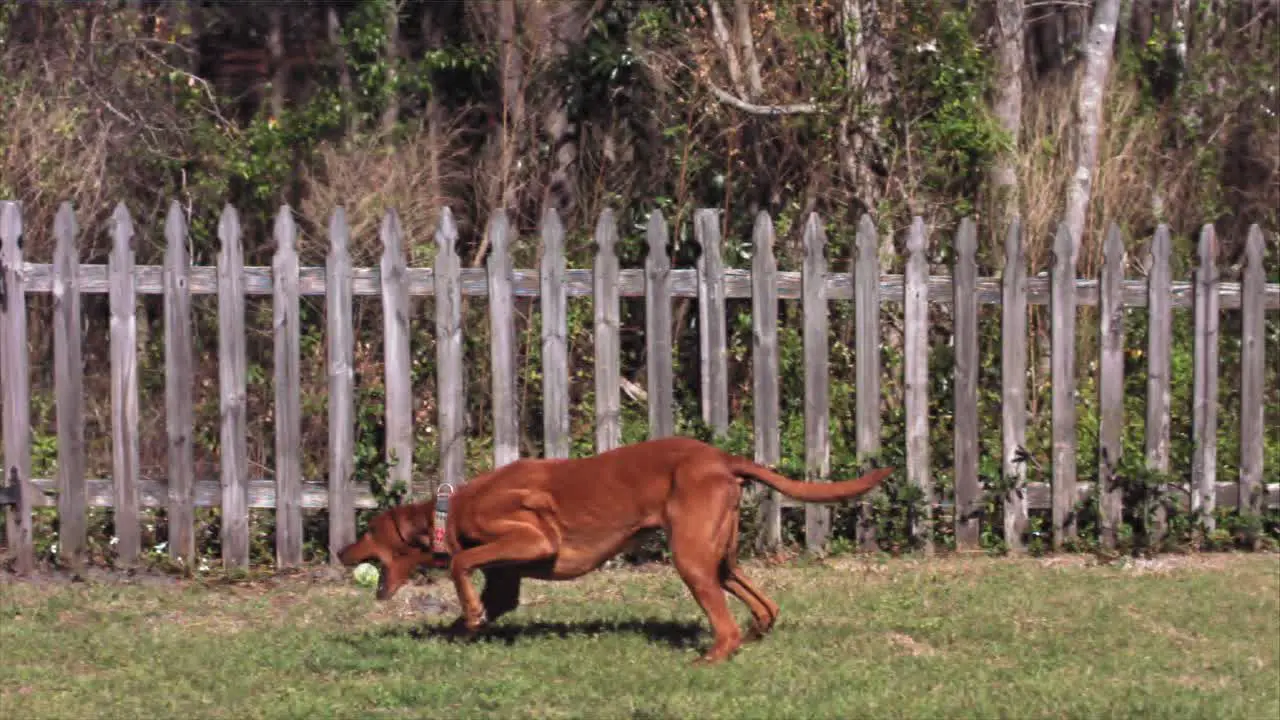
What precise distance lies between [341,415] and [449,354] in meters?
0.62

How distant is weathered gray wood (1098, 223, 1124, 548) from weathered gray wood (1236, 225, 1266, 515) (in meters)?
0.73

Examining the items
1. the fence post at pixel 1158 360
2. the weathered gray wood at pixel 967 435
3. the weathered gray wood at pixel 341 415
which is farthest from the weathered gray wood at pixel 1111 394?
the weathered gray wood at pixel 341 415

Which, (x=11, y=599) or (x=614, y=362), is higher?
(x=614, y=362)

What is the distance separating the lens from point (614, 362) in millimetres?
9430

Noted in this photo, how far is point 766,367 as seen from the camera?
376 inches

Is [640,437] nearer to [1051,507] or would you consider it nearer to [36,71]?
[1051,507]

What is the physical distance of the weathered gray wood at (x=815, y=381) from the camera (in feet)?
31.2

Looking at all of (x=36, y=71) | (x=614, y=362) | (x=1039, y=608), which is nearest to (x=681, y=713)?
(x=1039, y=608)

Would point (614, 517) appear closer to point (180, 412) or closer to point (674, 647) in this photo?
point (674, 647)

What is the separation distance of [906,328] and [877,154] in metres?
2.37

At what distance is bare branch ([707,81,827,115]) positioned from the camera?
11.9 metres

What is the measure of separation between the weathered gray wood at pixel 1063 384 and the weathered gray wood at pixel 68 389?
16.4ft

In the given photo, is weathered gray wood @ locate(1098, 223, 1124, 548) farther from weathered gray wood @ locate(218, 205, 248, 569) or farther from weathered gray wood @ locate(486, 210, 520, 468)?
weathered gray wood @ locate(218, 205, 248, 569)

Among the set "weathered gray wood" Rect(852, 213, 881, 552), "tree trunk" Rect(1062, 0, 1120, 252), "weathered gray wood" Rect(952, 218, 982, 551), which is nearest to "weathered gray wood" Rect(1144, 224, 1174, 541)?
"weathered gray wood" Rect(952, 218, 982, 551)
